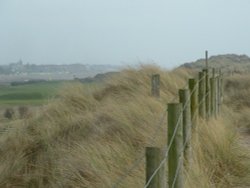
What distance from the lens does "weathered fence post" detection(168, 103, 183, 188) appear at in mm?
3521

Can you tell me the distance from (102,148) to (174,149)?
1.63 meters

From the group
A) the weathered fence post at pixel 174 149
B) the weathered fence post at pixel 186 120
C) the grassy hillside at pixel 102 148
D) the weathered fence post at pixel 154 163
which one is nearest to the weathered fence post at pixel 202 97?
the grassy hillside at pixel 102 148

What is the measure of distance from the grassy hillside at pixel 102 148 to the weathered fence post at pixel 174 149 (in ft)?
1.57

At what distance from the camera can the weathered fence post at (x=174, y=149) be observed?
3521 millimetres

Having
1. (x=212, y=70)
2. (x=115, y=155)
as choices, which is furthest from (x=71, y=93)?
(x=115, y=155)

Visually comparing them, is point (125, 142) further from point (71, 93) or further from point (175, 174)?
point (71, 93)

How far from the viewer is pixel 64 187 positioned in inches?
188

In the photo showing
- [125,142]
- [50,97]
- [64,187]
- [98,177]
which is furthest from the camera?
[50,97]

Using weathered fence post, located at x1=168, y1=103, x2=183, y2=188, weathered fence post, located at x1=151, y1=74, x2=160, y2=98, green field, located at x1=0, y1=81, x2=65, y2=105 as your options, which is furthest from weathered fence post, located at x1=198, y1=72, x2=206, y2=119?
green field, located at x1=0, y1=81, x2=65, y2=105

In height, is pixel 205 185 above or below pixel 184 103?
below

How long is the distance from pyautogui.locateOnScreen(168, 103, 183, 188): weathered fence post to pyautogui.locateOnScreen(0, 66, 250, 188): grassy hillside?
48 centimetres

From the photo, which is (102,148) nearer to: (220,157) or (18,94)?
(220,157)

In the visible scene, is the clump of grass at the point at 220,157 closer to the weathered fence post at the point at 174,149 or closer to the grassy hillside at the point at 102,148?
the grassy hillside at the point at 102,148

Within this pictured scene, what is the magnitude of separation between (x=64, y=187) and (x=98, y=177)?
50 cm
